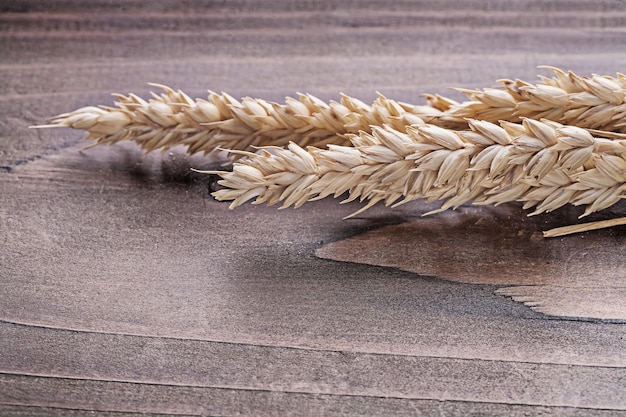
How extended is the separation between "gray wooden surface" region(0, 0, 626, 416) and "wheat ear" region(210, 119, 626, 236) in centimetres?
7

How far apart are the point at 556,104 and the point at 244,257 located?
0.30m

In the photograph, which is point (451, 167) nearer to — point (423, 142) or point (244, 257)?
point (423, 142)

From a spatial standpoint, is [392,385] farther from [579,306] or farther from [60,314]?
[60,314]

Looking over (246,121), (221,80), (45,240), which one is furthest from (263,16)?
(45,240)

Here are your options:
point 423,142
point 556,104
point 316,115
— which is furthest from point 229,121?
point 556,104

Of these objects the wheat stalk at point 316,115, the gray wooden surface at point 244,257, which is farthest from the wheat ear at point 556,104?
the gray wooden surface at point 244,257

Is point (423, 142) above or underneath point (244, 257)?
above

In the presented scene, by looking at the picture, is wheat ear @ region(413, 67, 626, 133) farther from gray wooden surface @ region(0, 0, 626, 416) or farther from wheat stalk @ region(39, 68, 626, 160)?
gray wooden surface @ region(0, 0, 626, 416)

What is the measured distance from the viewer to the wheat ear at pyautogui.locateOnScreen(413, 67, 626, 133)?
2.19 feet

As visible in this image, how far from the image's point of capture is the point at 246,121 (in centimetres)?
72

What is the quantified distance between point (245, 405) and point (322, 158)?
20cm

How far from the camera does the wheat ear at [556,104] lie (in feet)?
2.19

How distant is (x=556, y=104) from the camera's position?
0.68m

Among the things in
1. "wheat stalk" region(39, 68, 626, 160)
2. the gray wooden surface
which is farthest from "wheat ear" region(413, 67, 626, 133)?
the gray wooden surface
